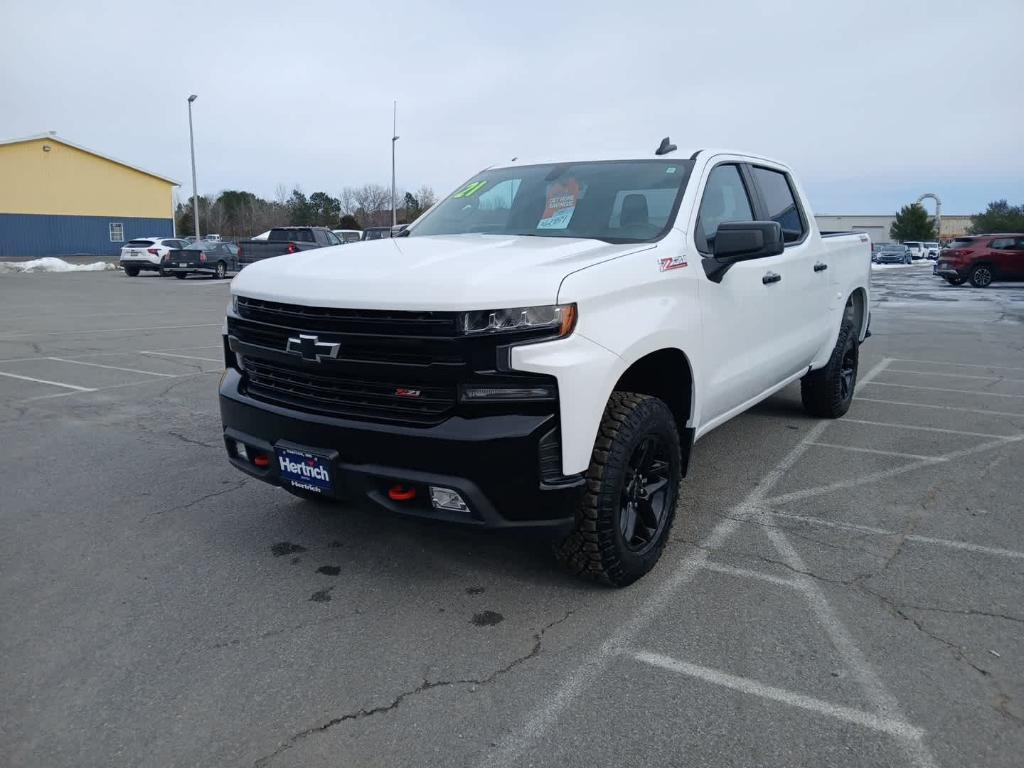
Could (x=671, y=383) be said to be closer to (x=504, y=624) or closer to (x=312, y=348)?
(x=504, y=624)

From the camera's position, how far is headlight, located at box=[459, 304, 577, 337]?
2895 mm

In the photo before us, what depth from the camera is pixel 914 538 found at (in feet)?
13.4

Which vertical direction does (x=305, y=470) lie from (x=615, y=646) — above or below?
above

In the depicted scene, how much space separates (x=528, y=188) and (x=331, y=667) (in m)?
2.84

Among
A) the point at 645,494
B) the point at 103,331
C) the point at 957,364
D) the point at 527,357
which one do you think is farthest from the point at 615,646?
the point at 103,331

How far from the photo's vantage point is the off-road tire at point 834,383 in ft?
20.9

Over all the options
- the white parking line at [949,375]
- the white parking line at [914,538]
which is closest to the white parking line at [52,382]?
the white parking line at [914,538]

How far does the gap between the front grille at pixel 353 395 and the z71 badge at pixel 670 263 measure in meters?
1.20

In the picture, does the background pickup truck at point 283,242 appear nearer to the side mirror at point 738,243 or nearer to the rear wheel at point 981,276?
the side mirror at point 738,243

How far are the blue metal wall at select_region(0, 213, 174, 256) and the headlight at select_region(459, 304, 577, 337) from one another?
160 feet

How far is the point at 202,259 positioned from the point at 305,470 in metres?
27.9

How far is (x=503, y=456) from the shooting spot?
2881 mm

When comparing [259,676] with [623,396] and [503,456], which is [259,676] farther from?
[623,396]

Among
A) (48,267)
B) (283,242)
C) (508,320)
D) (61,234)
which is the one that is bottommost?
(48,267)
